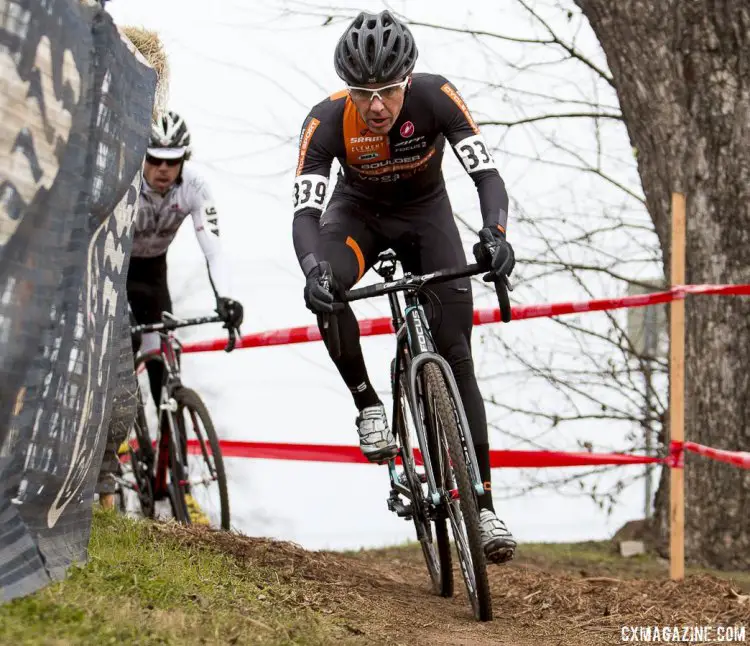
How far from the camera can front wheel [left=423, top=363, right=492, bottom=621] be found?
4.37 metres

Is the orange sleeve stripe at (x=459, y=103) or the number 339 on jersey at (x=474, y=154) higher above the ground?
the orange sleeve stripe at (x=459, y=103)

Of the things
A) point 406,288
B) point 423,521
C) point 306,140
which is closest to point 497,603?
point 423,521

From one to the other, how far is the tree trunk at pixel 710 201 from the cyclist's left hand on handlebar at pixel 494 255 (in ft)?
12.8

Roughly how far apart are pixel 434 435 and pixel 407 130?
146 centimetres

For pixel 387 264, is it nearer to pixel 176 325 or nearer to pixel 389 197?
pixel 389 197

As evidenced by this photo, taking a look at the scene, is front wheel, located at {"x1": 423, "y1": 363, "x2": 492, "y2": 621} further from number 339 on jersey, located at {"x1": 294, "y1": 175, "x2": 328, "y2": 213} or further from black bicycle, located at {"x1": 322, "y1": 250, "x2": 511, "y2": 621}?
number 339 on jersey, located at {"x1": 294, "y1": 175, "x2": 328, "y2": 213}

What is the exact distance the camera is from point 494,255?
4453mm

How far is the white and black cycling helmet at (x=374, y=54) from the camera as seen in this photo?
15.2 ft

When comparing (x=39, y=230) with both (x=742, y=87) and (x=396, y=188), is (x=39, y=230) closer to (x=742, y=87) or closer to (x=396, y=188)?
(x=396, y=188)

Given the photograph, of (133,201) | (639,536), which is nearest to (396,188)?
(133,201)

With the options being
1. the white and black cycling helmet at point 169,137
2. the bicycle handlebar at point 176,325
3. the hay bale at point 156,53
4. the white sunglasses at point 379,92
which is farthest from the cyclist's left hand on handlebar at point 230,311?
the white sunglasses at point 379,92

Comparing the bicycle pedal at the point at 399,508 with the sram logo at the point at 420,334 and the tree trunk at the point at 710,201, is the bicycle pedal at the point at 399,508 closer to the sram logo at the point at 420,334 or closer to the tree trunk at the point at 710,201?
the sram logo at the point at 420,334

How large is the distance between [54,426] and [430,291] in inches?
77.0

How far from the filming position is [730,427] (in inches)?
308
